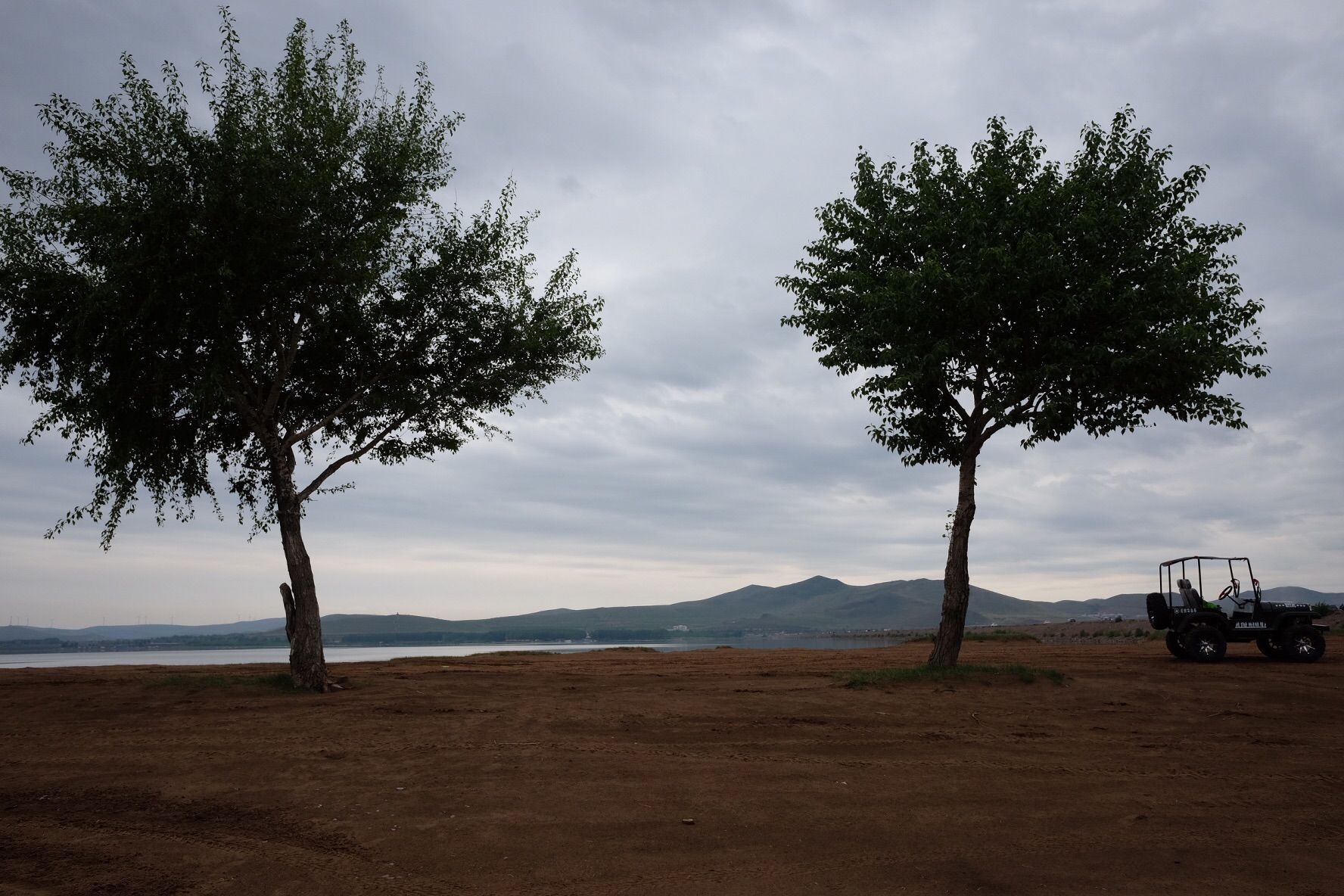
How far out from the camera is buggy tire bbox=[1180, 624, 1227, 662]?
2212cm

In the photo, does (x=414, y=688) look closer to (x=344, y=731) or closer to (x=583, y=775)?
(x=344, y=731)

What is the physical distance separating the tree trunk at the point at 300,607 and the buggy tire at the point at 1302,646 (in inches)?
914

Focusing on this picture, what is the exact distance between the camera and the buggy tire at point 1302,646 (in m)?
22.0

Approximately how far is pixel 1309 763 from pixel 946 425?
1103 cm

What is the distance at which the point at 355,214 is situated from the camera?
62.1 ft

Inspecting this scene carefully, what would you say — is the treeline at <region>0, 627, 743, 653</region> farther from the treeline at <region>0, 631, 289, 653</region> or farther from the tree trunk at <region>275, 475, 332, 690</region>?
the tree trunk at <region>275, 475, 332, 690</region>

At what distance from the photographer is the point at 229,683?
1806 centimetres

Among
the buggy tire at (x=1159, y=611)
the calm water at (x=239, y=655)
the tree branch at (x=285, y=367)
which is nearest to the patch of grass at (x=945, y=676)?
the buggy tire at (x=1159, y=611)

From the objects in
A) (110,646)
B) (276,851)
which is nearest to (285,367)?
(276,851)

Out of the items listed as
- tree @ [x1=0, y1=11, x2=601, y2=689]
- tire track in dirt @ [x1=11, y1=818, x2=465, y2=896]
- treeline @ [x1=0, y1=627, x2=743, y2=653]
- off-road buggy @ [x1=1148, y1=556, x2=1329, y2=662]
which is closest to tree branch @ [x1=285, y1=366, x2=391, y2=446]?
tree @ [x1=0, y1=11, x2=601, y2=689]

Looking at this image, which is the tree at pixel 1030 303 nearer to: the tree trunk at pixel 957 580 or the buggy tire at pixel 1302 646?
the tree trunk at pixel 957 580

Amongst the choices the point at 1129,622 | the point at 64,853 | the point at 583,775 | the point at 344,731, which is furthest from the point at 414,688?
the point at 1129,622

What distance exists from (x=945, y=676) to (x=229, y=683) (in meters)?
14.9

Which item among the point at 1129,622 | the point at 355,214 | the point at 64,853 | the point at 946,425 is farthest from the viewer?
the point at 1129,622
